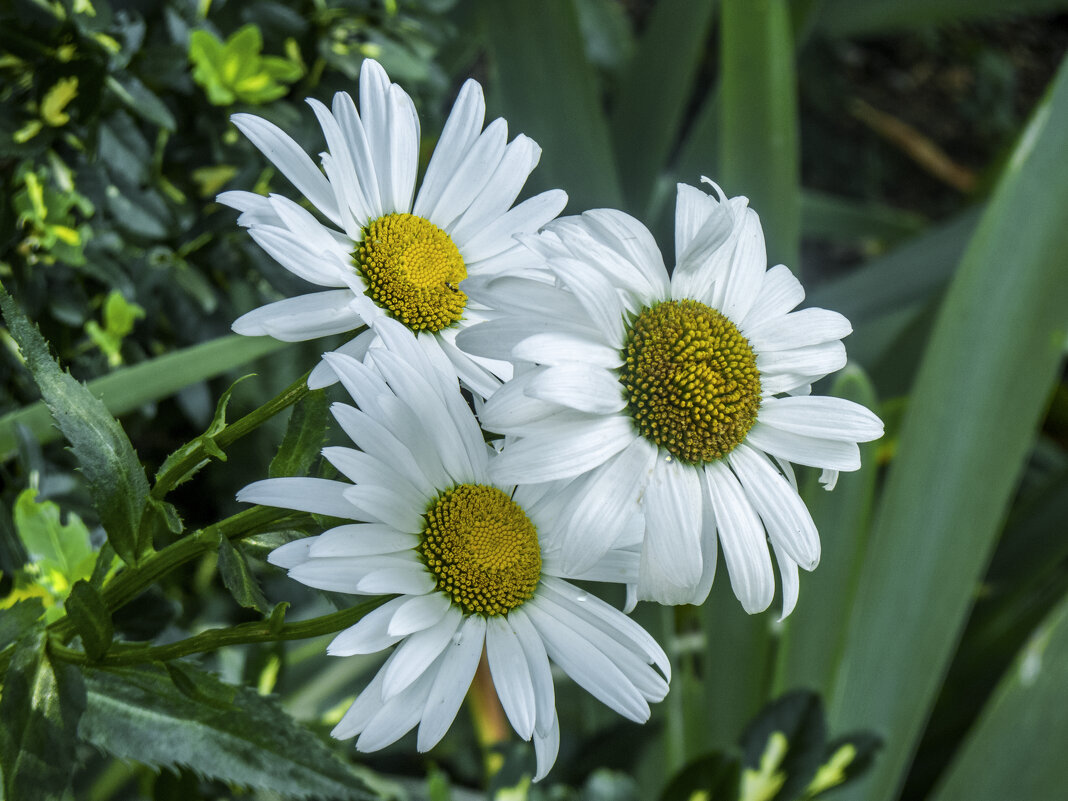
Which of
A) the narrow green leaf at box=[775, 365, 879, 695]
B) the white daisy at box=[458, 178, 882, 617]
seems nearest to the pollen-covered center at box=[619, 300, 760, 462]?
the white daisy at box=[458, 178, 882, 617]

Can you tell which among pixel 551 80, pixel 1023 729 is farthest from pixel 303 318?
pixel 1023 729

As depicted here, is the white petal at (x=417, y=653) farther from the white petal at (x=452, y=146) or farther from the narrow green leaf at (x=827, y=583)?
the narrow green leaf at (x=827, y=583)

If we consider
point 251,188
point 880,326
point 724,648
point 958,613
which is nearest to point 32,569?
point 251,188

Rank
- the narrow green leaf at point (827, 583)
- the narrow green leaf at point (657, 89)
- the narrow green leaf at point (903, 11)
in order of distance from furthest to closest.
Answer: the narrow green leaf at point (903, 11) → the narrow green leaf at point (657, 89) → the narrow green leaf at point (827, 583)

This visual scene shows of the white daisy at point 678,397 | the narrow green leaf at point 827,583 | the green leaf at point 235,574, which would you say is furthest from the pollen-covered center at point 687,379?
the narrow green leaf at point 827,583

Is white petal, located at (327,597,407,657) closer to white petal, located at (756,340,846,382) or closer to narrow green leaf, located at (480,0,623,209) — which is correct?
white petal, located at (756,340,846,382)
